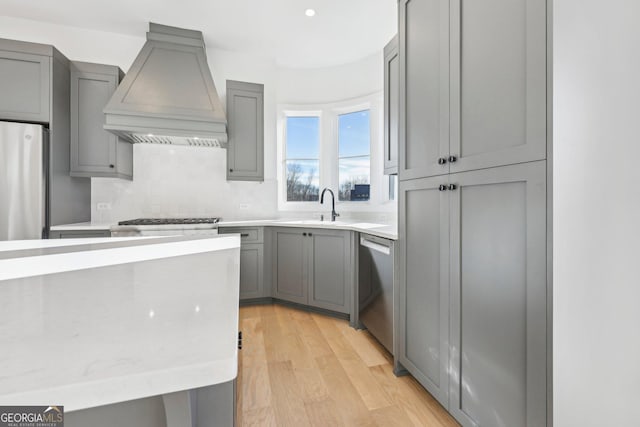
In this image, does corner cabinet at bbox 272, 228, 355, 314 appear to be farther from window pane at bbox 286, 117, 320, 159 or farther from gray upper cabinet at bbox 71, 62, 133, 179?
gray upper cabinet at bbox 71, 62, 133, 179

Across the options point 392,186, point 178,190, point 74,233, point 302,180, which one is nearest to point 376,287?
point 392,186

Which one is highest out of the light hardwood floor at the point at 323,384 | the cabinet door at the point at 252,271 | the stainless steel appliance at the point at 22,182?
the stainless steel appliance at the point at 22,182

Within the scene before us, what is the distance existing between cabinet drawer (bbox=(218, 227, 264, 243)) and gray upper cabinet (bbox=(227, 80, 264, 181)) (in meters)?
0.63

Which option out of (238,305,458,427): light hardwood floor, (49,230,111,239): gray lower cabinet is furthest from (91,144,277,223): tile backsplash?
(238,305,458,427): light hardwood floor

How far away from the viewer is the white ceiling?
2.62 m

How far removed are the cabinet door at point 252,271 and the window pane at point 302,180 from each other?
3.03ft

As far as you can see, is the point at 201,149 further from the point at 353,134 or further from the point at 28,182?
the point at 353,134

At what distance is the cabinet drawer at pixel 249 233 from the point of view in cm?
299

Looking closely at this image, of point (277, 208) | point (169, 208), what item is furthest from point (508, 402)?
point (169, 208)

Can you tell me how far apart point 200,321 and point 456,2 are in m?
1.68

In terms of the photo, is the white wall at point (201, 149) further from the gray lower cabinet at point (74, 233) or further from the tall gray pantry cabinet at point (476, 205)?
the tall gray pantry cabinet at point (476, 205)

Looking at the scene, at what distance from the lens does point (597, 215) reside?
2.36 ft

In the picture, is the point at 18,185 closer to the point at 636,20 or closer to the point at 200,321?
the point at 200,321

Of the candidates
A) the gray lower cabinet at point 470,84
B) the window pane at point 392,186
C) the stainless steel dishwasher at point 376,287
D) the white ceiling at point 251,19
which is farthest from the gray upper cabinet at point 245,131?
the gray lower cabinet at point 470,84
